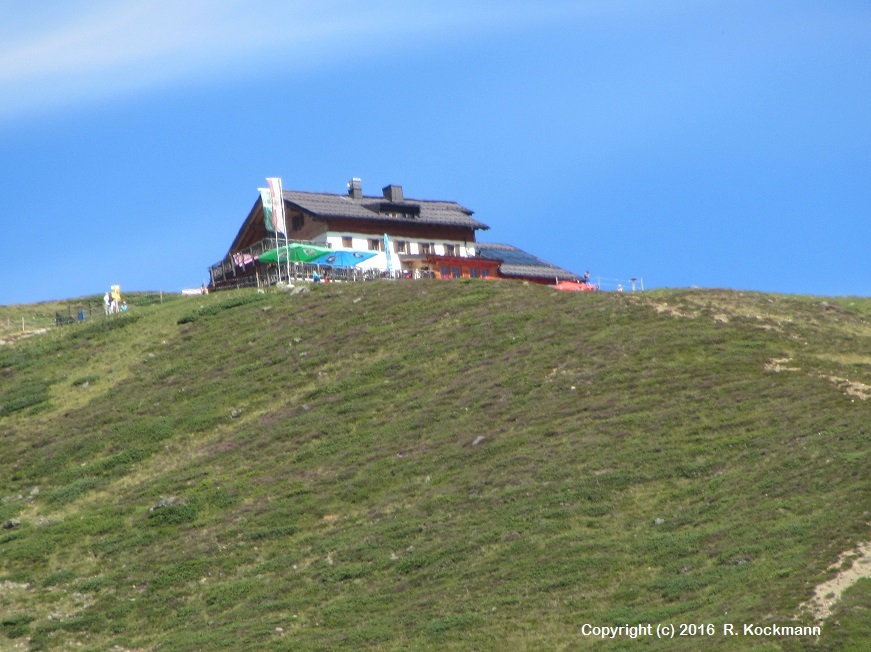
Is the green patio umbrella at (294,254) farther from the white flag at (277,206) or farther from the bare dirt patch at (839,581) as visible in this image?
the bare dirt patch at (839,581)

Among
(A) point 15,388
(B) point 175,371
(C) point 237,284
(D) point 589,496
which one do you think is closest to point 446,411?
(D) point 589,496

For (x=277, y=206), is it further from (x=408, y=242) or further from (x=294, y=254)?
(x=408, y=242)

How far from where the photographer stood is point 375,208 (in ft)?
313

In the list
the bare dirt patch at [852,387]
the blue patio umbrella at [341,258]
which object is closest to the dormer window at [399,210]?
the blue patio umbrella at [341,258]

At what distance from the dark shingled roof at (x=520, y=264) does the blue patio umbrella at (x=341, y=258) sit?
11474 millimetres

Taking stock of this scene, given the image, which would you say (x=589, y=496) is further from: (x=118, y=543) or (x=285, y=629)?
(x=118, y=543)

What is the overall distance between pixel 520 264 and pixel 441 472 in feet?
152

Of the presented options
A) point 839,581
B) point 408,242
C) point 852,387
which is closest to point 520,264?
point 408,242

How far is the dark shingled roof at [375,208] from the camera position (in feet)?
301

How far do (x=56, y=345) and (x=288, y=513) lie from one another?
32470 millimetres

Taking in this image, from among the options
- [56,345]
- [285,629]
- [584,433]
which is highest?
[56,345]

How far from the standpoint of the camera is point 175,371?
69.6 metres

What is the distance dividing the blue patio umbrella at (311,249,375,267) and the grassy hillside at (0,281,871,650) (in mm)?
10015

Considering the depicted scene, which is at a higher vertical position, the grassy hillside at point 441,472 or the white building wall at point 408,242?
the white building wall at point 408,242
